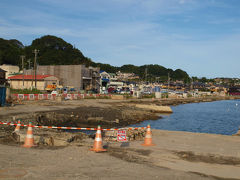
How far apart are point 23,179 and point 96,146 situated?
154 inches

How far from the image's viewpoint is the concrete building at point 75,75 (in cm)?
7756

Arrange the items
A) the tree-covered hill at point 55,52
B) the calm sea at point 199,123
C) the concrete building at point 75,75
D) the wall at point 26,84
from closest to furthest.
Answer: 1. the calm sea at point 199,123
2. the wall at point 26,84
3. the concrete building at point 75,75
4. the tree-covered hill at point 55,52

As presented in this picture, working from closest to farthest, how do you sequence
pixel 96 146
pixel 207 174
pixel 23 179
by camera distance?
pixel 23 179, pixel 207 174, pixel 96 146

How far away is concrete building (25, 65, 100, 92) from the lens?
77562mm

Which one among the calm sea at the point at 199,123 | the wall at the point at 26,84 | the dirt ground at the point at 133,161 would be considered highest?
the wall at the point at 26,84

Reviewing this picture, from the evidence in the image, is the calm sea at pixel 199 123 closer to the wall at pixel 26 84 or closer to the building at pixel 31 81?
the building at pixel 31 81

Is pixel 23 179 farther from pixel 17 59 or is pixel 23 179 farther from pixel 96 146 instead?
pixel 17 59

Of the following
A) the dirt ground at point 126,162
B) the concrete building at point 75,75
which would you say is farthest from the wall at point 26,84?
the dirt ground at point 126,162

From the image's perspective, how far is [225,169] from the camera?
855 cm

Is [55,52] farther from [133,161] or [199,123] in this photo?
[133,161]

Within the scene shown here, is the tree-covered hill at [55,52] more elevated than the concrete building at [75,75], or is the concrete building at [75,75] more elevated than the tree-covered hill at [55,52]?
the tree-covered hill at [55,52]

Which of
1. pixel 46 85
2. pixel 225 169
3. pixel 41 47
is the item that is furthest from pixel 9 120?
pixel 41 47

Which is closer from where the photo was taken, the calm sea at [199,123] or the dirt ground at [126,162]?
the dirt ground at [126,162]

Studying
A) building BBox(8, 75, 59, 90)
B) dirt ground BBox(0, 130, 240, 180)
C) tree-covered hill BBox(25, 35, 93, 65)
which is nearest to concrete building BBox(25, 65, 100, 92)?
building BBox(8, 75, 59, 90)
